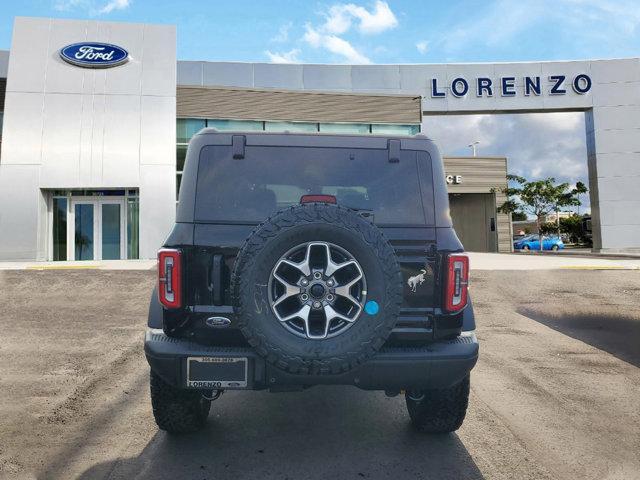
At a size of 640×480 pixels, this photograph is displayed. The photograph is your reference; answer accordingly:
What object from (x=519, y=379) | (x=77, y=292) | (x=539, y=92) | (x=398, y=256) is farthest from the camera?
(x=539, y=92)

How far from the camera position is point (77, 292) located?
9070 millimetres

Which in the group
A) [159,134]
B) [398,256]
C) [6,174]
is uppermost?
[159,134]

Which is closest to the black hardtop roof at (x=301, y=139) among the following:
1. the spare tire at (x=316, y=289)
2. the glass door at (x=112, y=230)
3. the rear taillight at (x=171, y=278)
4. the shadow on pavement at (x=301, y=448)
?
Answer: the spare tire at (x=316, y=289)

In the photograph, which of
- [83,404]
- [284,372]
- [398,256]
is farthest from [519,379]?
[83,404]

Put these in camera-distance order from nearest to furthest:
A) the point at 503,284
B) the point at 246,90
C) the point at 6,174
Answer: the point at 503,284, the point at 6,174, the point at 246,90

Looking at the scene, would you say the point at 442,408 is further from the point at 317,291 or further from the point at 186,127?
the point at 186,127

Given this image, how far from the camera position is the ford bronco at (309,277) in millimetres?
2387

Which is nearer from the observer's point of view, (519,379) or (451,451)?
(451,451)

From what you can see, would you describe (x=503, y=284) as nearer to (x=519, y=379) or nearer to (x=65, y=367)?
(x=519, y=379)

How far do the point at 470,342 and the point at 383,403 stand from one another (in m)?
1.50

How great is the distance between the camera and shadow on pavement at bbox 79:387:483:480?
272cm

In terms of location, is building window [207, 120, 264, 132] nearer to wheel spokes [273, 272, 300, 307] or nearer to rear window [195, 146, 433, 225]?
rear window [195, 146, 433, 225]

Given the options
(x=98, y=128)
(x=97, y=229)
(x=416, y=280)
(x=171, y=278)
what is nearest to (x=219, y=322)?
(x=171, y=278)

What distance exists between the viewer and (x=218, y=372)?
2.47 meters
